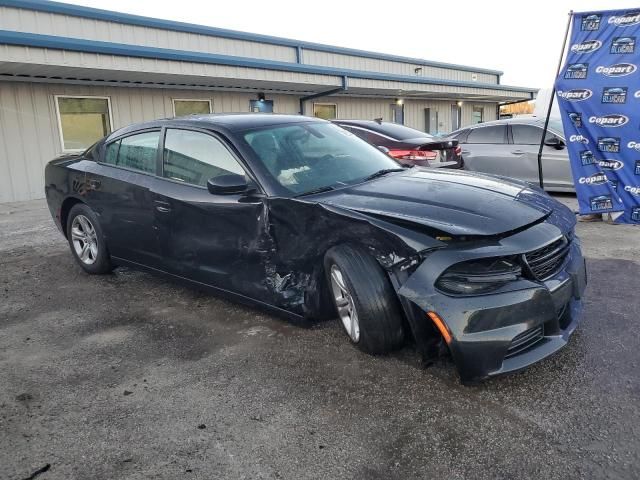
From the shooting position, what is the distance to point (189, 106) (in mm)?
13000

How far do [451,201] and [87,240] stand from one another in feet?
12.1

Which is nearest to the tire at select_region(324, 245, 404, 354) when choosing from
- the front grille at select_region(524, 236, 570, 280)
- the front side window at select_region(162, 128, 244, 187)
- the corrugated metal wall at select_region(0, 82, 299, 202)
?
the front grille at select_region(524, 236, 570, 280)

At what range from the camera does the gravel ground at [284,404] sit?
2.15 m

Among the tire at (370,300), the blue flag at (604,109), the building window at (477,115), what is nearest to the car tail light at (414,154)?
the blue flag at (604,109)

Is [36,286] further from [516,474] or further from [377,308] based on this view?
[516,474]

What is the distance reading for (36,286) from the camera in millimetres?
4816

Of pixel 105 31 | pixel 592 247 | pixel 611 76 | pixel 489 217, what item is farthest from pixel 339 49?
pixel 489 217

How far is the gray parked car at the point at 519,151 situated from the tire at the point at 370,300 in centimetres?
641

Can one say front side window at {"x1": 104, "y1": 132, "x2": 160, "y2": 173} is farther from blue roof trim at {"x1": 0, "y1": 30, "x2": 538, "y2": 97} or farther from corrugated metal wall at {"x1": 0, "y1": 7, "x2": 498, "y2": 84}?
corrugated metal wall at {"x1": 0, "y1": 7, "x2": 498, "y2": 84}

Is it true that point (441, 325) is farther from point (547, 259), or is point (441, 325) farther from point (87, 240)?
point (87, 240)

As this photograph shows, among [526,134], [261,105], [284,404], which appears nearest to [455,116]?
[261,105]

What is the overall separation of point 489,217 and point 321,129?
1875 mm

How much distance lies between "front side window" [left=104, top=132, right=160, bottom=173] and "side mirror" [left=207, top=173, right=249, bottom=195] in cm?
103

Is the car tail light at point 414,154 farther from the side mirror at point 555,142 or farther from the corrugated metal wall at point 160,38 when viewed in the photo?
the corrugated metal wall at point 160,38
